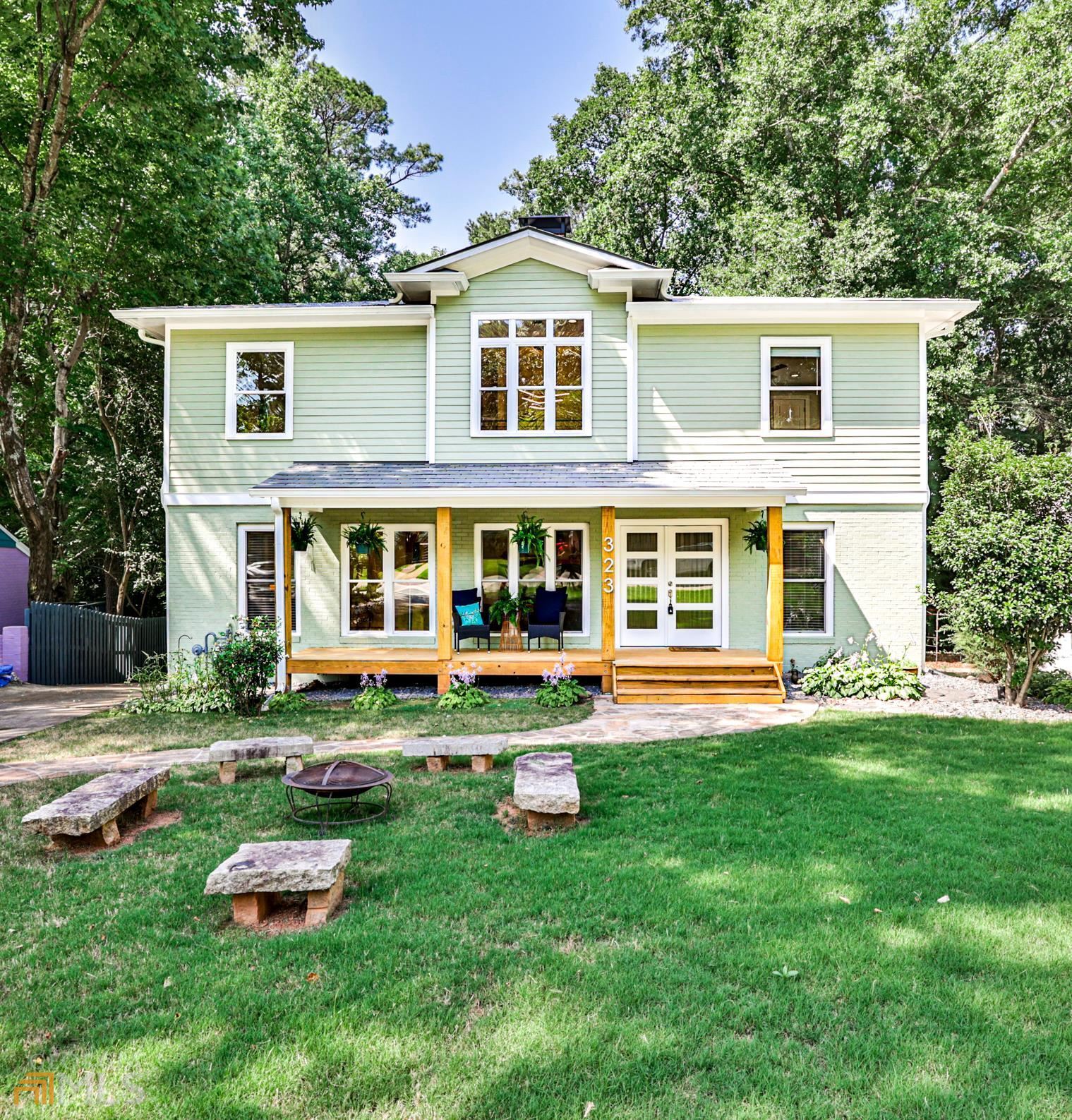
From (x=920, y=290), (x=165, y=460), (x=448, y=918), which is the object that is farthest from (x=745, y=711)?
(x=920, y=290)

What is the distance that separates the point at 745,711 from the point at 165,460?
10442 millimetres

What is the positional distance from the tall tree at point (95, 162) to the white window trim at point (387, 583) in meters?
7.09

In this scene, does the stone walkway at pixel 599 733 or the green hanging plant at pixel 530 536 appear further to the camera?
the green hanging plant at pixel 530 536

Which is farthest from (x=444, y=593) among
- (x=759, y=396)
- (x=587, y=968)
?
(x=587, y=968)

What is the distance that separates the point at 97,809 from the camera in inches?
188

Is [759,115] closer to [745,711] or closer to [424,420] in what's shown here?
[424,420]

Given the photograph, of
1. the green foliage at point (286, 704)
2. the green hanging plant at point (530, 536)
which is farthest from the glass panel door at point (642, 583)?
the green foliage at point (286, 704)

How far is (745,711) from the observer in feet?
30.0

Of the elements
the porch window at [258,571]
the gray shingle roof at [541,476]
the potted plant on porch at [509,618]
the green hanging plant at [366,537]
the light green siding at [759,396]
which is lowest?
the potted plant on porch at [509,618]

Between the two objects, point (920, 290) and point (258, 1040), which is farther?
point (920, 290)

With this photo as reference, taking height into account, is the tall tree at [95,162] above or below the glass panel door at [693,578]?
above

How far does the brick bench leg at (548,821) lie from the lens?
5062 millimetres

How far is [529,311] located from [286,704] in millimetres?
7515

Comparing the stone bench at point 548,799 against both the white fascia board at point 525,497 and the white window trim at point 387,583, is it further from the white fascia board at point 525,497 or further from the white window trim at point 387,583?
the white window trim at point 387,583
